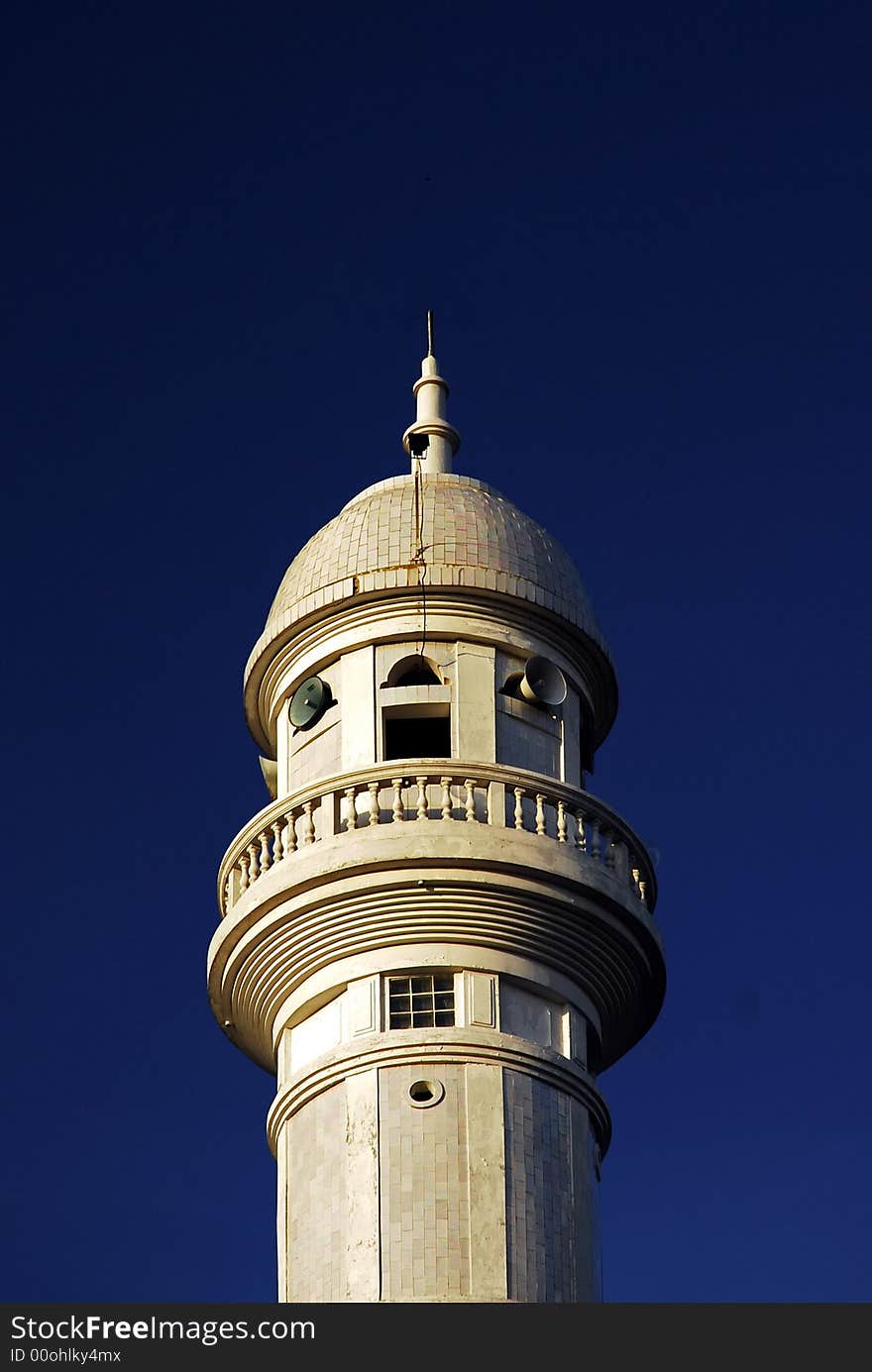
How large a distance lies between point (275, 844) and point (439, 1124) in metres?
4.79

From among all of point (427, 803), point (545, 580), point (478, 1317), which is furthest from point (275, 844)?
point (478, 1317)

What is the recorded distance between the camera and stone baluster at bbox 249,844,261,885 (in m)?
48.0

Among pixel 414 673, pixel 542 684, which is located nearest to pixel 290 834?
pixel 414 673

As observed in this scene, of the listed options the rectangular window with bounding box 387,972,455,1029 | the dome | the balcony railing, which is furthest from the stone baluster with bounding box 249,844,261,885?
the dome

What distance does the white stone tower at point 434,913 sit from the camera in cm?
4494

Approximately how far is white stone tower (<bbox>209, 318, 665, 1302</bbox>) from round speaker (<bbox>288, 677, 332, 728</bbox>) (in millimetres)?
36

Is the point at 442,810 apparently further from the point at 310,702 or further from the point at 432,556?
the point at 432,556

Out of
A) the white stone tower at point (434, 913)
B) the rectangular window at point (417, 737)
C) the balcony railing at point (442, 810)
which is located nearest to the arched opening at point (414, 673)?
the white stone tower at point (434, 913)

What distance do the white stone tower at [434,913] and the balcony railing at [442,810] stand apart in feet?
0.13

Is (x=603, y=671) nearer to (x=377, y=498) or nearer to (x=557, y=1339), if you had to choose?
(x=377, y=498)

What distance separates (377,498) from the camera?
51.1 m

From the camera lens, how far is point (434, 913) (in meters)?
46.5

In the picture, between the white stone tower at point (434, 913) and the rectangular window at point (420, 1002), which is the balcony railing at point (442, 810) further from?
the rectangular window at point (420, 1002)

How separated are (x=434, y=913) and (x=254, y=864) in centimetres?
296
